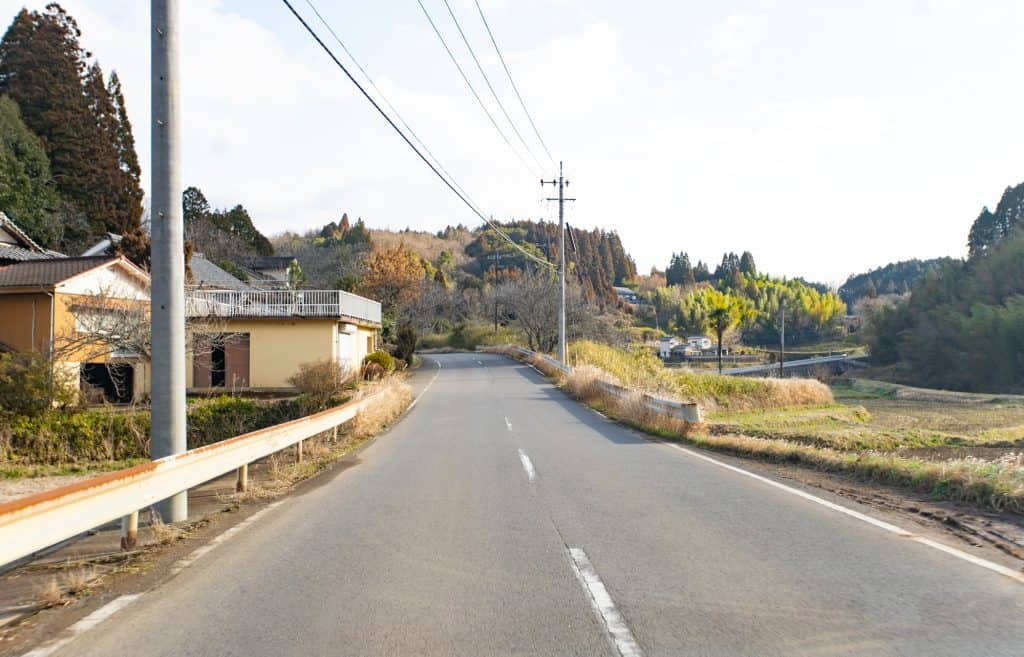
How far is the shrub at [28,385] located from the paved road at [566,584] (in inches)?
625

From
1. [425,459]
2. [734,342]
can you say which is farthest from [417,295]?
[734,342]

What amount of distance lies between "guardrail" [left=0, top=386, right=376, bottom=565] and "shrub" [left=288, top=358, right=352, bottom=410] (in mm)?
15445

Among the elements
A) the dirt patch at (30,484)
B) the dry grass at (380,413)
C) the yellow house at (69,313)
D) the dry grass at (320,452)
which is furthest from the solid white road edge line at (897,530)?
the yellow house at (69,313)

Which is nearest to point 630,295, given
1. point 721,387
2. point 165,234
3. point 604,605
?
point 721,387

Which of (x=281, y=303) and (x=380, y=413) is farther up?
(x=281, y=303)

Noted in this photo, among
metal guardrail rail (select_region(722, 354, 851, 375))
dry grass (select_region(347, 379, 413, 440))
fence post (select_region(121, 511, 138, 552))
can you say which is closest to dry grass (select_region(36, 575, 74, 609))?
fence post (select_region(121, 511, 138, 552))

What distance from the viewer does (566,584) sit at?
209 inches

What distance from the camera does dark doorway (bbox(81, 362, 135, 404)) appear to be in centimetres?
2850

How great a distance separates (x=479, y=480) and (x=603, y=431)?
7945 mm

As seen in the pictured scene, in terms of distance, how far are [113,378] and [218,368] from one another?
557cm

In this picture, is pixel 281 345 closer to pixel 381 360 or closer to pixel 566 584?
pixel 381 360

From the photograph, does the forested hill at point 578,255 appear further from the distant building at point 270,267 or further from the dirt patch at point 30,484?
the dirt patch at point 30,484

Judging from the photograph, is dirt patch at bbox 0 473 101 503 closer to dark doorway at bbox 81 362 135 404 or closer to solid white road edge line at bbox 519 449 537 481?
dark doorway at bbox 81 362 135 404

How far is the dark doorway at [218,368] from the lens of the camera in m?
Answer: 33.1
